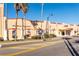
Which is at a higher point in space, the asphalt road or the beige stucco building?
the beige stucco building

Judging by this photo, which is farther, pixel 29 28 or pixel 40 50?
pixel 29 28

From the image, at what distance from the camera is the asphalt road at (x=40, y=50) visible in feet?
40.4

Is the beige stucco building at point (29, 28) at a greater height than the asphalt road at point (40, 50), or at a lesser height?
greater

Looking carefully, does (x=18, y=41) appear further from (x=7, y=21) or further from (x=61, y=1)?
(x=61, y=1)

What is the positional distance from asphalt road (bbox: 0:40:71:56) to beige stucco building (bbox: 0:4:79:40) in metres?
0.23

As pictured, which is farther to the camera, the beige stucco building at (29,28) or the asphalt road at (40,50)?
the beige stucco building at (29,28)

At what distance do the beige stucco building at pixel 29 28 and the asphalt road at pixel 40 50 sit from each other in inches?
9.2

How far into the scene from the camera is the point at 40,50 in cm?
1246

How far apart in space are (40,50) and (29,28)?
64 cm

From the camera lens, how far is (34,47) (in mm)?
12711

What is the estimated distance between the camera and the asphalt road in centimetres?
1231

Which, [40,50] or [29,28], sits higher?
[29,28]

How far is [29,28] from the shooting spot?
12.9 meters

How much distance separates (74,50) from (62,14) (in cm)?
73
